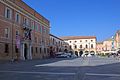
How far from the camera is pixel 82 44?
473 feet

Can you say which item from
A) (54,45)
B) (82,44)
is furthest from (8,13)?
(82,44)

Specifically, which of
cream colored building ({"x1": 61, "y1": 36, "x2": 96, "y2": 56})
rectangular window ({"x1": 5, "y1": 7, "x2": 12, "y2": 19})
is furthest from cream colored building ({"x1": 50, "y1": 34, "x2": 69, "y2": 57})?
rectangular window ({"x1": 5, "y1": 7, "x2": 12, "y2": 19})

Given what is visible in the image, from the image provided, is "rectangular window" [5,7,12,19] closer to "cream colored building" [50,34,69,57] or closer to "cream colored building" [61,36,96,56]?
"cream colored building" [50,34,69,57]

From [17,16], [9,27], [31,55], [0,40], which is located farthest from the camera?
[31,55]

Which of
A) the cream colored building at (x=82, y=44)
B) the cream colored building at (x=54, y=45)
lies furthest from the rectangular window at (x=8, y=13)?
the cream colored building at (x=82, y=44)

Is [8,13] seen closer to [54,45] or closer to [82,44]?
[54,45]

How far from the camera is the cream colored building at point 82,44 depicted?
140 meters

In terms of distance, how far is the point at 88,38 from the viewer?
143625 mm

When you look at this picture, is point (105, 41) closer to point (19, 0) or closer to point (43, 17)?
point (43, 17)

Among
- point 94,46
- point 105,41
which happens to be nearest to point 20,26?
point 94,46

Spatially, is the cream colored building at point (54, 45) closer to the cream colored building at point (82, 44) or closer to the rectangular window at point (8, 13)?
the cream colored building at point (82, 44)

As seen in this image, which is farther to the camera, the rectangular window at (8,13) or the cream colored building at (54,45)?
the cream colored building at (54,45)

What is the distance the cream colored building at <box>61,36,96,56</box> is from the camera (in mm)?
140275

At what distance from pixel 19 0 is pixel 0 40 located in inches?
523
